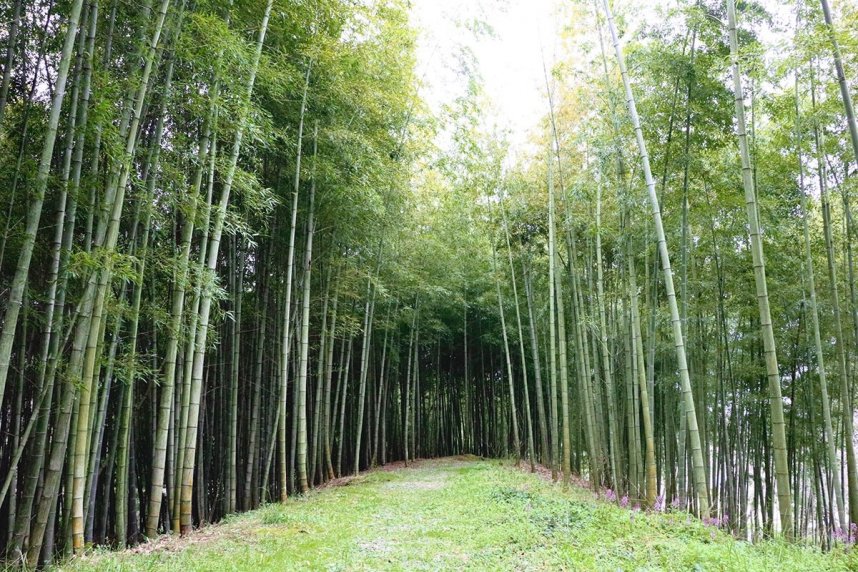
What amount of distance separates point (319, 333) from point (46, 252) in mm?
4884

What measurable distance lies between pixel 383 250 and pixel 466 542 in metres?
6.06

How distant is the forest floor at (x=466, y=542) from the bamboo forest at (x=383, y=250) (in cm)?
4

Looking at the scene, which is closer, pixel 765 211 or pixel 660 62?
pixel 660 62

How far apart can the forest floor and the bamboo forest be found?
0.04 metres

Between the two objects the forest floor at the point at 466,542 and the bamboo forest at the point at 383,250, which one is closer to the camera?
the forest floor at the point at 466,542

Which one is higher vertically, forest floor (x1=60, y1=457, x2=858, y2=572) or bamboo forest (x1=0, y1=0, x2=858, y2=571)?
bamboo forest (x1=0, y1=0, x2=858, y2=571)

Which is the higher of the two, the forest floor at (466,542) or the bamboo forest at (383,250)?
the bamboo forest at (383,250)

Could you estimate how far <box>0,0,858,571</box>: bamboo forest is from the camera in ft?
11.4

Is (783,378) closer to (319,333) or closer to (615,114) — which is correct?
(615,114)

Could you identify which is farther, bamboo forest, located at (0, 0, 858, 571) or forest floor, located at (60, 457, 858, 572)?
bamboo forest, located at (0, 0, 858, 571)

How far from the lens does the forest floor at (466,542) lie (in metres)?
3.11

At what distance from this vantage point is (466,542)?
13.3ft

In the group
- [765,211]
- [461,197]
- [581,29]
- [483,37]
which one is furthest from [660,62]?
[461,197]

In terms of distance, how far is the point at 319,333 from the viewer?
8695 millimetres
